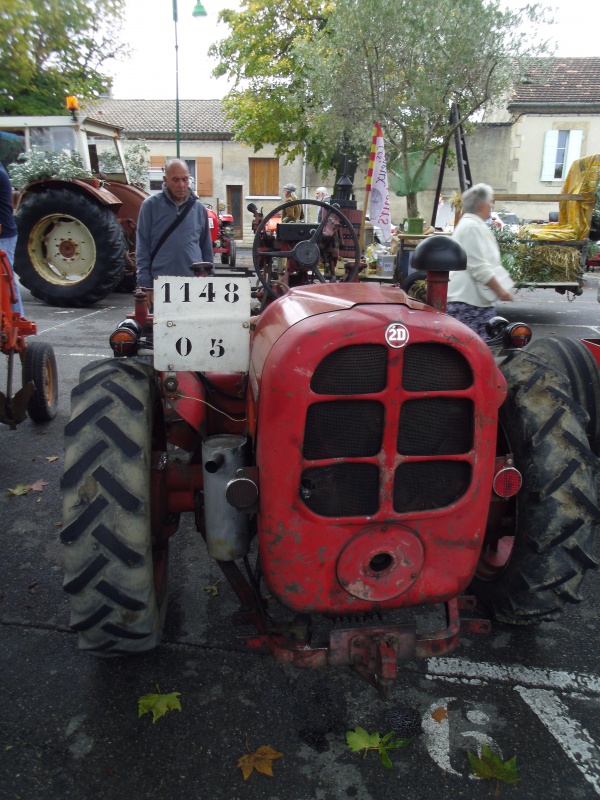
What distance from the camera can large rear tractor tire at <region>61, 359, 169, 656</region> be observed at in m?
2.07

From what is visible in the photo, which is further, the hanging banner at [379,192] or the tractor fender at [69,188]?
the tractor fender at [69,188]

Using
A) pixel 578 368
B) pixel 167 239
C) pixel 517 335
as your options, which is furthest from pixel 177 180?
pixel 578 368

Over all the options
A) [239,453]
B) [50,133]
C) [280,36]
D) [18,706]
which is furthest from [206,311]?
[280,36]

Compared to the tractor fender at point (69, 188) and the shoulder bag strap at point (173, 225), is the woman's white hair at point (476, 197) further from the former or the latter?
the tractor fender at point (69, 188)

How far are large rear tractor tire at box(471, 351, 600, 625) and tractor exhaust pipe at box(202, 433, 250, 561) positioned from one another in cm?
99

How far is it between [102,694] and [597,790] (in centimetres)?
168

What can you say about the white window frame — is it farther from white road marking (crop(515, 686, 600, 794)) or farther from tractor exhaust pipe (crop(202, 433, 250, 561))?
tractor exhaust pipe (crop(202, 433, 250, 561))

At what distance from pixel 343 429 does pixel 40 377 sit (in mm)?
3595

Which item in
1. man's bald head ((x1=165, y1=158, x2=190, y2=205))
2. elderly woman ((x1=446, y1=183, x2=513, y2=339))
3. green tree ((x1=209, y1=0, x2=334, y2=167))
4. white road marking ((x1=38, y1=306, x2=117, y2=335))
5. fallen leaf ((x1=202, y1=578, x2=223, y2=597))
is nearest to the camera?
fallen leaf ((x1=202, y1=578, x2=223, y2=597))

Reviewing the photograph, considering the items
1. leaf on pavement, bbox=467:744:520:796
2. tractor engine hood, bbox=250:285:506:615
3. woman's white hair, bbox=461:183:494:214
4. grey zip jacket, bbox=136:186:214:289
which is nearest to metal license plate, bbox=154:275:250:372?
tractor engine hood, bbox=250:285:506:615

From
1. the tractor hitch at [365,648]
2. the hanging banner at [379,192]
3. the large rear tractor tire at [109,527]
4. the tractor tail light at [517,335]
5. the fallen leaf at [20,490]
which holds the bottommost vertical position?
the fallen leaf at [20,490]

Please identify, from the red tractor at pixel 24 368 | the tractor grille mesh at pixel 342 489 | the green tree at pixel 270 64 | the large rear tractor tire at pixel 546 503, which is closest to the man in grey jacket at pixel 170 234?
the red tractor at pixel 24 368

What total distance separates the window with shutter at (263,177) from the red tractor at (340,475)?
27.4m

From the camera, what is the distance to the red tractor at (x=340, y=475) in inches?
73.7
